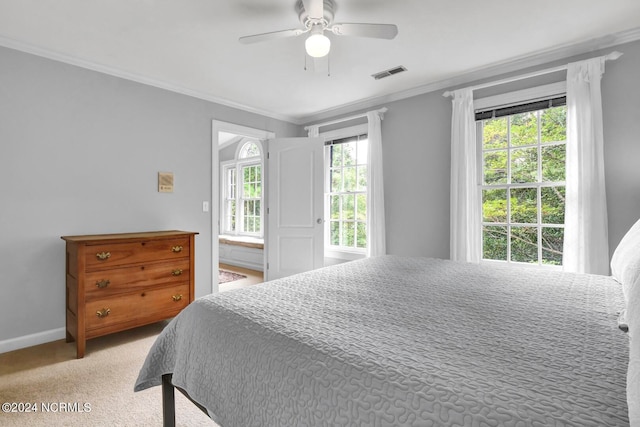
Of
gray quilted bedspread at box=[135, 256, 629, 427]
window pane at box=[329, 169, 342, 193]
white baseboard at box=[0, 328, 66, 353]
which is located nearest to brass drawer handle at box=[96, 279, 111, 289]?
white baseboard at box=[0, 328, 66, 353]

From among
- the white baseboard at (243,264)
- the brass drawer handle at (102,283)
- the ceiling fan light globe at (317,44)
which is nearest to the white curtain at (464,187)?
the ceiling fan light globe at (317,44)

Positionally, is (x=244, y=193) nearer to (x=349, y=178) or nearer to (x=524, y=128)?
(x=349, y=178)

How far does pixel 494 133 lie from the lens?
3.17m

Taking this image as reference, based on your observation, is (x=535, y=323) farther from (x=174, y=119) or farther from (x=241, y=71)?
(x=174, y=119)

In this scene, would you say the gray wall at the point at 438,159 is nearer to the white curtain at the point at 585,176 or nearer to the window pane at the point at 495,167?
the white curtain at the point at 585,176

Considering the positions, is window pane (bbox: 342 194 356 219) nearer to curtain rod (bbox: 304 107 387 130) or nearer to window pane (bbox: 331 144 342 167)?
window pane (bbox: 331 144 342 167)

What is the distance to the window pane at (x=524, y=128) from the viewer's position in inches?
116

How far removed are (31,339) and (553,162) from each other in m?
4.86

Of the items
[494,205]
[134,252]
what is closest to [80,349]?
[134,252]

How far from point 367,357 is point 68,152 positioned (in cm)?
324

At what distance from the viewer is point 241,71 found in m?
3.12

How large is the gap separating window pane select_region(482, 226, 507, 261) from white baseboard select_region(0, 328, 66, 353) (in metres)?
4.14

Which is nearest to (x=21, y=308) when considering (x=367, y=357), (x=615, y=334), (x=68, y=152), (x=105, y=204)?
(x=105, y=204)

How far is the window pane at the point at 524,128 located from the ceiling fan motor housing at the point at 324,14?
210cm
